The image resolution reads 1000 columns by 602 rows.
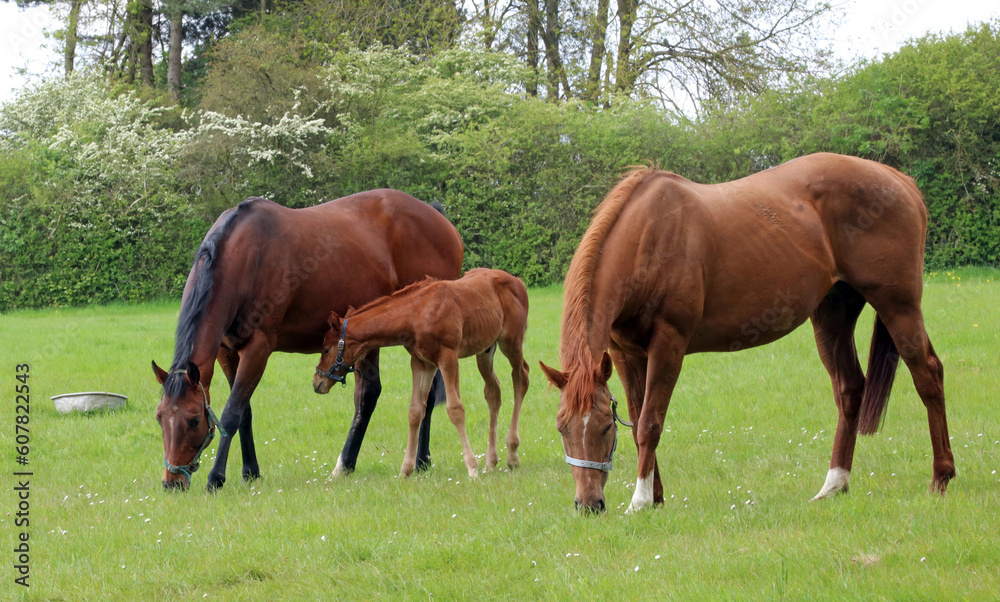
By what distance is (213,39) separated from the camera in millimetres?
27094

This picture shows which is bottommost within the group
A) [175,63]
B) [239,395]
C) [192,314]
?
[239,395]

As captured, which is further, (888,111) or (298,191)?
(298,191)

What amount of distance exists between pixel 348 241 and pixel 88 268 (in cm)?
1503

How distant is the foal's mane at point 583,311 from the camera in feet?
14.2

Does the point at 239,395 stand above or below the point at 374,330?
below

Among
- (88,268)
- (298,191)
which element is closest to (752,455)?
(298,191)

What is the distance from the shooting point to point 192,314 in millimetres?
5836

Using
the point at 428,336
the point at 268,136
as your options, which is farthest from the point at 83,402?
the point at 268,136

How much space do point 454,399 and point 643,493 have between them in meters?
2.38

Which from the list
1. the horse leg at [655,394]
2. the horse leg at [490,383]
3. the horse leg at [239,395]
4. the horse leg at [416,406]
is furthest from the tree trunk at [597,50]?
the horse leg at [655,394]

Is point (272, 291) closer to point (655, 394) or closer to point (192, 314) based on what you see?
point (192, 314)

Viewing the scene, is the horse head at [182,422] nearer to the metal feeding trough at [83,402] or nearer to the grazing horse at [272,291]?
the grazing horse at [272,291]

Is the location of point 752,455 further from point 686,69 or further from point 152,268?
point 686,69

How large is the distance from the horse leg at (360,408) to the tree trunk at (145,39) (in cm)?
2317
